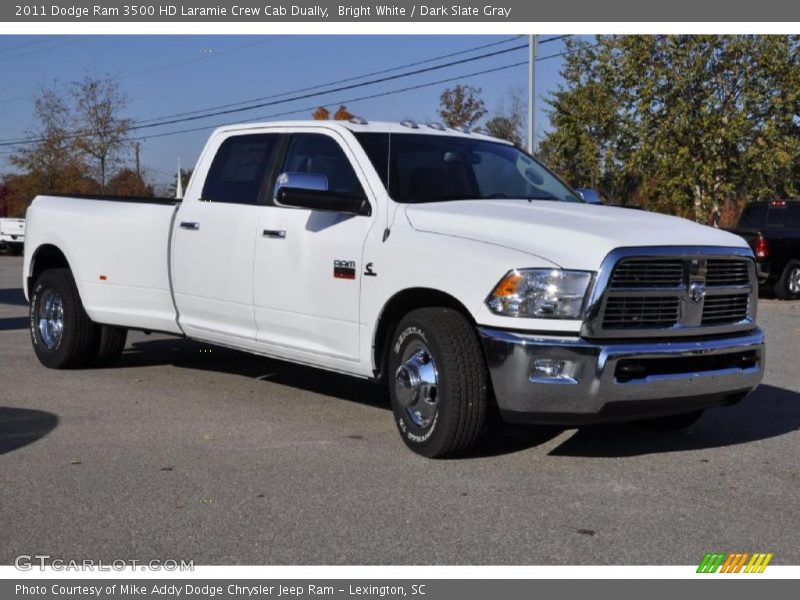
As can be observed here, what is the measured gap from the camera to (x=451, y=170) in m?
7.00

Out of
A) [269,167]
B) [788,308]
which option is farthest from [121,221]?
[788,308]

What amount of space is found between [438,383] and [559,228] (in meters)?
1.05

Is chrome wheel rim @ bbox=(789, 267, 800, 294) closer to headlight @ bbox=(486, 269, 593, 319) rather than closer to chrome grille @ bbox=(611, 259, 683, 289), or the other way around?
chrome grille @ bbox=(611, 259, 683, 289)

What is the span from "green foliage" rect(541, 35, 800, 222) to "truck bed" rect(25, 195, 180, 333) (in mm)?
21862

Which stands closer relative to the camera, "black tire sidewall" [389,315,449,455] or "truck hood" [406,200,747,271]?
"truck hood" [406,200,747,271]

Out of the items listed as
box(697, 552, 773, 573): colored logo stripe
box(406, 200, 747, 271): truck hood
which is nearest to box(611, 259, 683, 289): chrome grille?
box(406, 200, 747, 271): truck hood

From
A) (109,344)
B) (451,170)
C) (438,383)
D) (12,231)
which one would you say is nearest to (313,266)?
(451,170)

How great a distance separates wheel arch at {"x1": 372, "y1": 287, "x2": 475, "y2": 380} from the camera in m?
6.01

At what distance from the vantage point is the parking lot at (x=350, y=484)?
14.9 feet

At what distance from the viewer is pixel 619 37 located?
30375 millimetres

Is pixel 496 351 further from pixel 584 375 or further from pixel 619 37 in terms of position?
pixel 619 37

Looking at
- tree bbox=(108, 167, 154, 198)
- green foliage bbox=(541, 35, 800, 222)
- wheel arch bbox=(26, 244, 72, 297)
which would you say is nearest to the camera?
wheel arch bbox=(26, 244, 72, 297)

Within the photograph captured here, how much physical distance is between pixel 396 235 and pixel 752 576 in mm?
2843

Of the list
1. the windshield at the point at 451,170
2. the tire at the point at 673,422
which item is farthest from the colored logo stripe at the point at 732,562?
the windshield at the point at 451,170
